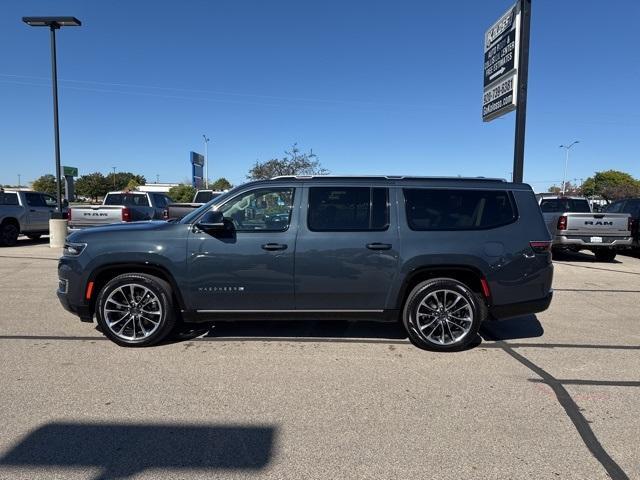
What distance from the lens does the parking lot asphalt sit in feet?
9.92

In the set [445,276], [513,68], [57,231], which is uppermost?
[513,68]

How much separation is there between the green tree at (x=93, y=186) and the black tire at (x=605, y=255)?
3857 inches

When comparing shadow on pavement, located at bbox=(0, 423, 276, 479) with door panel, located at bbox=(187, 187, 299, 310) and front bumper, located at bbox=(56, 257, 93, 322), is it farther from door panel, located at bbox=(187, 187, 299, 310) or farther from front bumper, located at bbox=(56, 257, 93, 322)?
front bumper, located at bbox=(56, 257, 93, 322)

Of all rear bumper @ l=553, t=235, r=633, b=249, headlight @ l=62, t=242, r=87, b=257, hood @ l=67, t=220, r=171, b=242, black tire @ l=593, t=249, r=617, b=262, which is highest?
hood @ l=67, t=220, r=171, b=242

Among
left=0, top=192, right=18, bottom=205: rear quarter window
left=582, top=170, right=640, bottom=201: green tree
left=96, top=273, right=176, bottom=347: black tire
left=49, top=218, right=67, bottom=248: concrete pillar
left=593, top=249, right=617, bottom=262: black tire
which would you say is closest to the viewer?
left=96, top=273, right=176, bottom=347: black tire

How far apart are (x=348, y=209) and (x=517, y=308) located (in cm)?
209

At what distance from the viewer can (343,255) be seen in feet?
16.5

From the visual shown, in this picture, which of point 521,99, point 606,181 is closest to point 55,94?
point 521,99

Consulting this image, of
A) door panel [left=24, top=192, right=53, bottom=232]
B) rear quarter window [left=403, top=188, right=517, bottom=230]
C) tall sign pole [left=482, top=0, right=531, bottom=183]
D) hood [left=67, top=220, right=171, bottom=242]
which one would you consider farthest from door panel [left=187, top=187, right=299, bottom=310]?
door panel [left=24, top=192, right=53, bottom=232]

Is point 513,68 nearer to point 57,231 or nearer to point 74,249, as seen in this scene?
point 74,249

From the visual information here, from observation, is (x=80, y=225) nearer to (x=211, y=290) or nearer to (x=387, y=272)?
(x=211, y=290)

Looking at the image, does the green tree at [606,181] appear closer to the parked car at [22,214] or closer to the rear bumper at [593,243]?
the rear bumper at [593,243]

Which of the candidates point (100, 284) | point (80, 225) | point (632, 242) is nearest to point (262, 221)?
point (100, 284)

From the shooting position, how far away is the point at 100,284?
17.4ft
